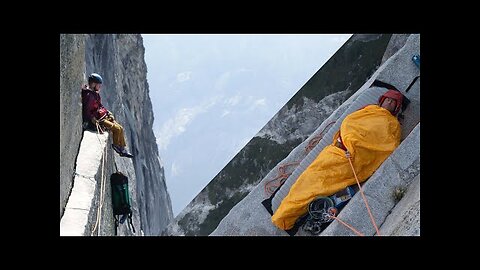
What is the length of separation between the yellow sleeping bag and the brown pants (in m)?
3.53

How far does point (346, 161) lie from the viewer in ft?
20.1

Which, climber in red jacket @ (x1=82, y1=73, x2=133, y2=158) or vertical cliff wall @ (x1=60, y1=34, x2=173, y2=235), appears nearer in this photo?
vertical cliff wall @ (x1=60, y1=34, x2=173, y2=235)

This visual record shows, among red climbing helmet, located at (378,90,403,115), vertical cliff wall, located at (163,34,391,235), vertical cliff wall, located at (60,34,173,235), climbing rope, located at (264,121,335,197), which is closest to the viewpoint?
vertical cliff wall, located at (60,34,173,235)

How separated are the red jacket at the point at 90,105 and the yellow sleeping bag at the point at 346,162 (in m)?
3.66

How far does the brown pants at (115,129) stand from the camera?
810 cm

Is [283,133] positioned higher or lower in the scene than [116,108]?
lower

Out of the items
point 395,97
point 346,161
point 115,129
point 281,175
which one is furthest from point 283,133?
point 346,161

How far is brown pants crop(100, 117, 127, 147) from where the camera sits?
8102 mm

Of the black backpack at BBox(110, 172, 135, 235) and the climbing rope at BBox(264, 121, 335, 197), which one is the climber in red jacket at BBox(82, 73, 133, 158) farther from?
the climbing rope at BBox(264, 121, 335, 197)

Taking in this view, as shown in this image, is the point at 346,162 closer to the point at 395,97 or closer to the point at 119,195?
the point at 395,97

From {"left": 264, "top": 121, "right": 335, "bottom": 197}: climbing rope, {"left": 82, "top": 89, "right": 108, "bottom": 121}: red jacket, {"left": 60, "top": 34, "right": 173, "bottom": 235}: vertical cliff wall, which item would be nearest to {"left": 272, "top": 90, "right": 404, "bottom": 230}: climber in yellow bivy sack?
{"left": 264, "top": 121, "right": 335, "bottom": 197}: climbing rope

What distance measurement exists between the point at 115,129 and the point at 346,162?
14.2ft

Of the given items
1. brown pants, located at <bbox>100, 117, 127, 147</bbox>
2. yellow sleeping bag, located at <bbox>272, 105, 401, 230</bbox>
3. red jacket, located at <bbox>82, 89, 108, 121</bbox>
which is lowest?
yellow sleeping bag, located at <bbox>272, 105, 401, 230</bbox>

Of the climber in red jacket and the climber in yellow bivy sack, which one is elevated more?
the climber in red jacket
